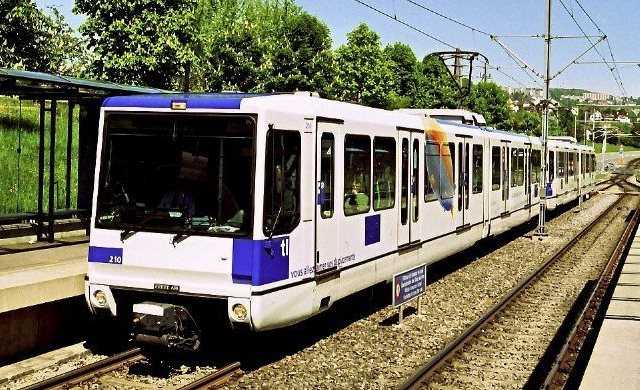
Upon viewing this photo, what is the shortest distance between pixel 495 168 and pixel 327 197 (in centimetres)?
1072

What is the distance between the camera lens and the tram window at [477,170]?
16.8m

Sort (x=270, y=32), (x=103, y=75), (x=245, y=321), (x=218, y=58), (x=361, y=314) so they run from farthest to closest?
(x=270, y=32)
(x=218, y=58)
(x=103, y=75)
(x=361, y=314)
(x=245, y=321)

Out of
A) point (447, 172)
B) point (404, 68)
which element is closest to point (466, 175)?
point (447, 172)

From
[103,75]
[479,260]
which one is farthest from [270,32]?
[479,260]

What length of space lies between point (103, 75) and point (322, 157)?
779 inches

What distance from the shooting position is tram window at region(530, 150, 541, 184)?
80.9 ft

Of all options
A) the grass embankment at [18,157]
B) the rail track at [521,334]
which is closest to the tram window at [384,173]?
the rail track at [521,334]

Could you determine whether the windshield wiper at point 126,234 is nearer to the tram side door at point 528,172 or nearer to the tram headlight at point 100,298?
the tram headlight at point 100,298

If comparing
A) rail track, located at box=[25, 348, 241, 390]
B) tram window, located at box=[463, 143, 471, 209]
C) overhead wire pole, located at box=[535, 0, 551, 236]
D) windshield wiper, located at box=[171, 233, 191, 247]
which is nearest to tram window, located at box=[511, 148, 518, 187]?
overhead wire pole, located at box=[535, 0, 551, 236]

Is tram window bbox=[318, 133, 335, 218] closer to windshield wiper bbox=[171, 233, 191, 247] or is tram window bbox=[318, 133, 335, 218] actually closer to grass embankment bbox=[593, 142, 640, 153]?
windshield wiper bbox=[171, 233, 191, 247]

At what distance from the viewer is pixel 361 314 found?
39.2 ft

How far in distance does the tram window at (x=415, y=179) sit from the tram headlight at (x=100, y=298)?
5459 millimetres

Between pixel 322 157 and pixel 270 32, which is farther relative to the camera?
pixel 270 32

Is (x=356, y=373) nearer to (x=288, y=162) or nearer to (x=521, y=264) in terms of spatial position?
(x=288, y=162)
